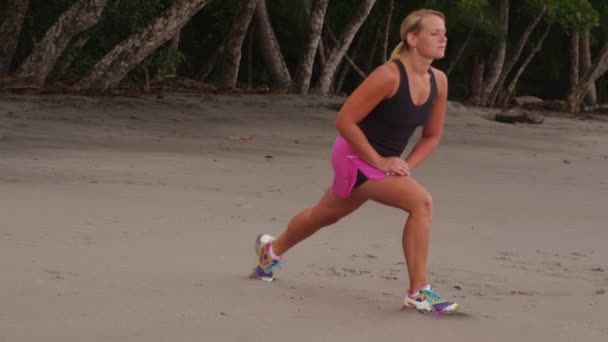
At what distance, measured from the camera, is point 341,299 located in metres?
6.07

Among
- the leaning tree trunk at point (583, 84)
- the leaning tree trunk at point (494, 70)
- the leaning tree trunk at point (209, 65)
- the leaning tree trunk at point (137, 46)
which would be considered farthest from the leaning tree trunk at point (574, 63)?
the leaning tree trunk at point (137, 46)

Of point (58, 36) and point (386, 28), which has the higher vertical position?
point (58, 36)

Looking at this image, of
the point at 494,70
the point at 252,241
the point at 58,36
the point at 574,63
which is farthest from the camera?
the point at 574,63

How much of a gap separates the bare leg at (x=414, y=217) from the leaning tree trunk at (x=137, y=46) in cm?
1117

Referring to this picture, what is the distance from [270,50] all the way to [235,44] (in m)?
1.22

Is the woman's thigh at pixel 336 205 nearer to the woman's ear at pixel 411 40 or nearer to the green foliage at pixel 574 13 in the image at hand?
the woman's ear at pixel 411 40

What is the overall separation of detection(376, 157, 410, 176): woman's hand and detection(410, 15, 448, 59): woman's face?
45cm

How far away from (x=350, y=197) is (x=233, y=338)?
1.05 m

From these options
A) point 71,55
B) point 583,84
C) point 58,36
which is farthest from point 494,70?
point 58,36

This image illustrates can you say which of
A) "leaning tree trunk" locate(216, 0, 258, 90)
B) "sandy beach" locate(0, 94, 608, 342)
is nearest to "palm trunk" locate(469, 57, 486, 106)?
"leaning tree trunk" locate(216, 0, 258, 90)

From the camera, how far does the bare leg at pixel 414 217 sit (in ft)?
18.9

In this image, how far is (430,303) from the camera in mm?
5703

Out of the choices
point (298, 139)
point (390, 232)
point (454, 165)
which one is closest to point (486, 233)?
point (390, 232)

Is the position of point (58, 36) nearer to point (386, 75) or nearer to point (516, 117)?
point (516, 117)
